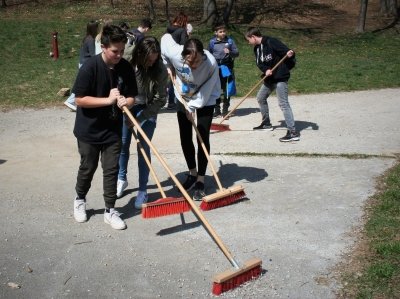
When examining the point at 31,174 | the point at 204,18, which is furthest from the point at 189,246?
the point at 204,18

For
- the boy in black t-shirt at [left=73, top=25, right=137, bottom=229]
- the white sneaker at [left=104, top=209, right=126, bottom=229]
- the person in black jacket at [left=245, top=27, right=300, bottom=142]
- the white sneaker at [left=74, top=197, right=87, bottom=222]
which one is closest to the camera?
the boy in black t-shirt at [left=73, top=25, right=137, bottom=229]

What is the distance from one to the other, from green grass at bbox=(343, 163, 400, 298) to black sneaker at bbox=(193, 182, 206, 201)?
1723mm

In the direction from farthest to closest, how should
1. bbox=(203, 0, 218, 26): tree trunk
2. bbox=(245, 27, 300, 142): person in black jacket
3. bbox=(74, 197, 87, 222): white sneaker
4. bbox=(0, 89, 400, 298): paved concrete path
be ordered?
bbox=(203, 0, 218, 26): tree trunk, bbox=(245, 27, 300, 142): person in black jacket, bbox=(74, 197, 87, 222): white sneaker, bbox=(0, 89, 400, 298): paved concrete path

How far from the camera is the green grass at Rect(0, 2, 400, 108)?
12117 mm

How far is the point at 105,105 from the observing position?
451cm

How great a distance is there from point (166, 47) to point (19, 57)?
12762 mm

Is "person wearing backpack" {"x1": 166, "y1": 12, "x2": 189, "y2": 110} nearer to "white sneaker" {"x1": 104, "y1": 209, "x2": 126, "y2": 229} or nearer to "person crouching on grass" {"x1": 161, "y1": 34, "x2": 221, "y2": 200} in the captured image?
"person crouching on grass" {"x1": 161, "y1": 34, "x2": 221, "y2": 200}

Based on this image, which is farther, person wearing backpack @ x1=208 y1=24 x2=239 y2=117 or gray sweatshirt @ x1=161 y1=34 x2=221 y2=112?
person wearing backpack @ x1=208 y1=24 x2=239 y2=117

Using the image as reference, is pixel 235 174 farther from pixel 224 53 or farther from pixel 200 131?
pixel 224 53

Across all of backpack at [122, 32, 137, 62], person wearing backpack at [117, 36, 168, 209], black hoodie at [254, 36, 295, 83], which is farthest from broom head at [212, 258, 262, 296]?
black hoodie at [254, 36, 295, 83]

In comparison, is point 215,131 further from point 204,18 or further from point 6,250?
point 204,18

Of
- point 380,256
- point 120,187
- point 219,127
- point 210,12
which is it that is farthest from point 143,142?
point 210,12

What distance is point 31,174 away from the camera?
21.3ft

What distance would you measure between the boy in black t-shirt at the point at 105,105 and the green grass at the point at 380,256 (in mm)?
2181
